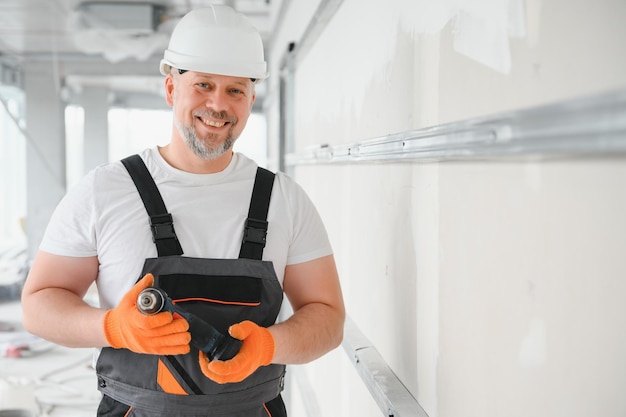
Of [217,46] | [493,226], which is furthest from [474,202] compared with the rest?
[217,46]

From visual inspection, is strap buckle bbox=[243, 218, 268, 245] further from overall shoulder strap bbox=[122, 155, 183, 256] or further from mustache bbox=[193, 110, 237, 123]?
mustache bbox=[193, 110, 237, 123]

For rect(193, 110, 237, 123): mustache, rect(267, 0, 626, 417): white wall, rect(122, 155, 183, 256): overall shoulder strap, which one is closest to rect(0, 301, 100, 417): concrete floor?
rect(122, 155, 183, 256): overall shoulder strap

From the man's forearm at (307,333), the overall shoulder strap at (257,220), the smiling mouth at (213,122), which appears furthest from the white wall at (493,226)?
the smiling mouth at (213,122)

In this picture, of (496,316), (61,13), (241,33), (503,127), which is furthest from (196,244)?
(61,13)

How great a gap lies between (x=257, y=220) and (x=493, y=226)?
722mm

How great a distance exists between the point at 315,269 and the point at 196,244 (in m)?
0.28

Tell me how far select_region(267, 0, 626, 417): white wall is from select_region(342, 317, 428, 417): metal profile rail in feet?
0.08

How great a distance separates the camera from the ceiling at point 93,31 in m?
5.52

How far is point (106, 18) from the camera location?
5.51 m

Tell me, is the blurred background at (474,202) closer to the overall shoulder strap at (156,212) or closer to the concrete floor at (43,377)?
the overall shoulder strap at (156,212)

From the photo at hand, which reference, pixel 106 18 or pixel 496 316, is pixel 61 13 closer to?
pixel 106 18

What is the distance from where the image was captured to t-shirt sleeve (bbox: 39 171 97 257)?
148cm

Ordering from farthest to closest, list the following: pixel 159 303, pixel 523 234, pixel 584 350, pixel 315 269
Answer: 1. pixel 315 269
2. pixel 159 303
3. pixel 523 234
4. pixel 584 350

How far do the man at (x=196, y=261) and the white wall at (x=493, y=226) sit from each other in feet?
0.75
